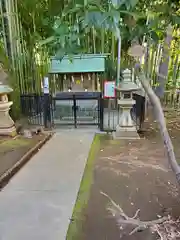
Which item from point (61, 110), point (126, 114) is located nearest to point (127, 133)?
point (126, 114)

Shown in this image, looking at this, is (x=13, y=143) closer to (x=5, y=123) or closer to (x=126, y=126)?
(x=5, y=123)

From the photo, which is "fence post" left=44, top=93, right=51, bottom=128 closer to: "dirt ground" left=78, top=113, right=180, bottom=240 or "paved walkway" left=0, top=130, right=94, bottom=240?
"paved walkway" left=0, top=130, right=94, bottom=240

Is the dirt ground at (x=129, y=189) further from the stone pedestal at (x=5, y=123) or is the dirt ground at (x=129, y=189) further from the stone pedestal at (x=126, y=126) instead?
the stone pedestal at (x=5, y=123)

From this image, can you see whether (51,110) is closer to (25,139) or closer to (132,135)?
(25,139)

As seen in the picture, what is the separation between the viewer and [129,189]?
102 inches

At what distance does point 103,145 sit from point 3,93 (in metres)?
2.20

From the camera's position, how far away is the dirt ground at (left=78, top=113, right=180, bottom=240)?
75.3 inches

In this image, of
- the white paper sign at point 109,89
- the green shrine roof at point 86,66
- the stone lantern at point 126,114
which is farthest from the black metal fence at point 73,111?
the green shrine roof at point 86,66

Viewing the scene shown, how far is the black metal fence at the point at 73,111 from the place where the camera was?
5.38 m

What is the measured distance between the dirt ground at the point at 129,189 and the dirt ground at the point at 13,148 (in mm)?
1231

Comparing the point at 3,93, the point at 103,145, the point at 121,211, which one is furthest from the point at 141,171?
the point at 3,93

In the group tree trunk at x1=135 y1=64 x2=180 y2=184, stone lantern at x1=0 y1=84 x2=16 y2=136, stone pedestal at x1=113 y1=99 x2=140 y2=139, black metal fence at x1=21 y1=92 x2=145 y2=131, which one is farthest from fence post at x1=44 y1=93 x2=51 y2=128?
tree trunk at x1=135 y1=64 x2=180 y2=184

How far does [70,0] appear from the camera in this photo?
3.10 feet

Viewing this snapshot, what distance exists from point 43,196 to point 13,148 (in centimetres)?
186
